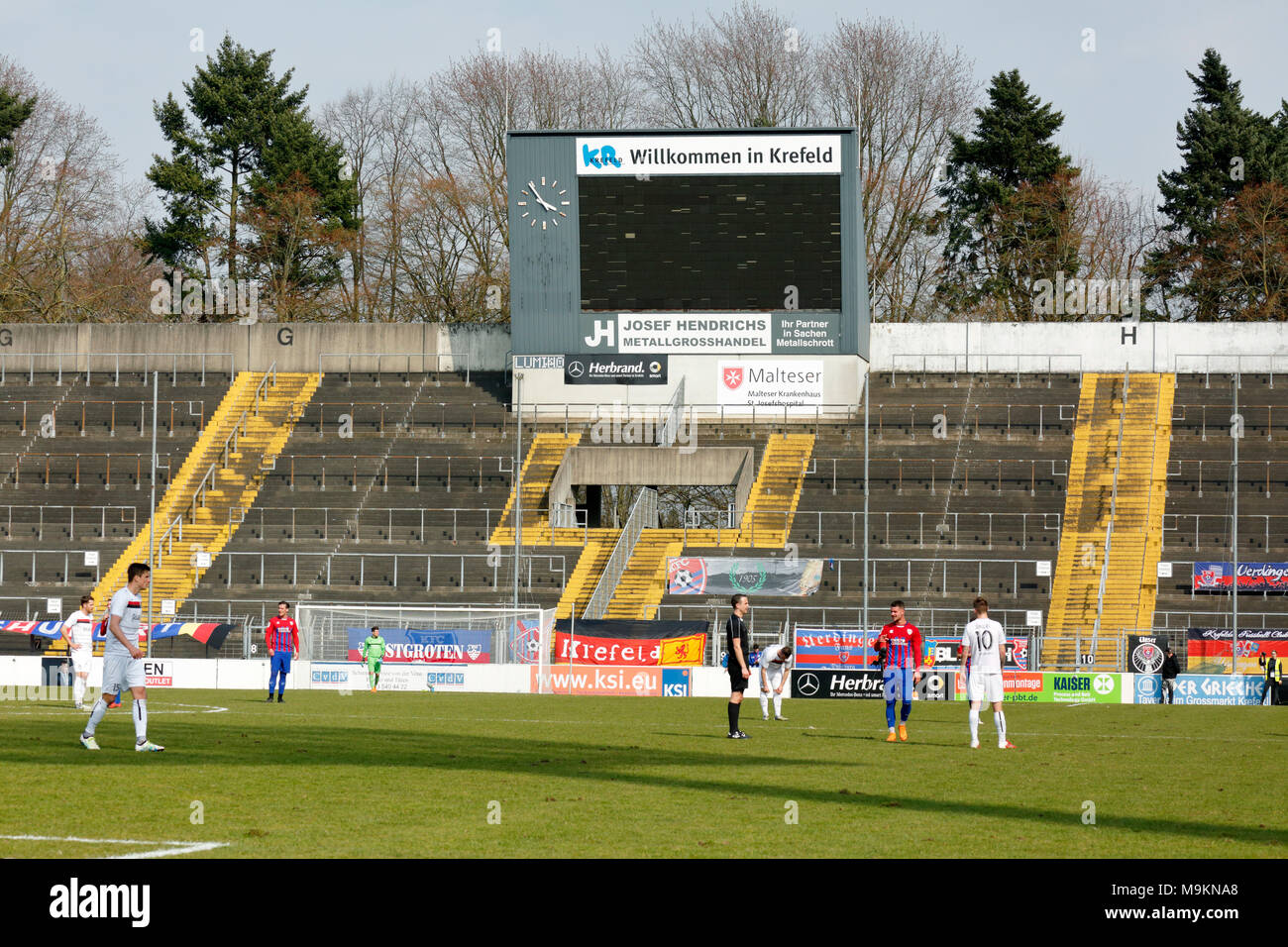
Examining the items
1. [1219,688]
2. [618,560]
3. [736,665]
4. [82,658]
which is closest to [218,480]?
[618,560]

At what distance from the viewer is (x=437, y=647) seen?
45.9 meters

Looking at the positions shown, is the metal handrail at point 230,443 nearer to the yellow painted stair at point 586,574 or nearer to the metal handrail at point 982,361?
the yellow painted stair at point 586,574

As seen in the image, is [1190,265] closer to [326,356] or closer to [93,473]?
[326,356]

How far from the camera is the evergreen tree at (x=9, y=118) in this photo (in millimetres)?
79312

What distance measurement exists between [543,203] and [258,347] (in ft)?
54.0

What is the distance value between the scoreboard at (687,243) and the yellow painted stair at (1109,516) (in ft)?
33.6

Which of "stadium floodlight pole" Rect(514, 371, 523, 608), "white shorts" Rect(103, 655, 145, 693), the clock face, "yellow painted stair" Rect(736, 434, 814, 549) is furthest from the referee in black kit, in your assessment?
the clock face

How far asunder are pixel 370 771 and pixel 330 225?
228 ft

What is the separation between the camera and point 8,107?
79.8m

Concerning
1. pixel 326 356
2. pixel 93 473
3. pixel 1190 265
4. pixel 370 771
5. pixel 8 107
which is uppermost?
pixel 8 107

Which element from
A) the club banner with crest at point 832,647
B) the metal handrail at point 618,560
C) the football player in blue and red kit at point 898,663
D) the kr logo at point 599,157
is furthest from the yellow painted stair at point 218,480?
the football player in blue and red kit at point 898,663

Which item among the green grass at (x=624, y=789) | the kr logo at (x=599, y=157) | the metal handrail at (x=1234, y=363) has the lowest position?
the green grass at (x=624, y=789)

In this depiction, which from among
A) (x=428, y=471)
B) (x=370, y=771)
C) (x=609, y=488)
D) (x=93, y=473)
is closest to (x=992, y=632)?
(x=370, y=771)

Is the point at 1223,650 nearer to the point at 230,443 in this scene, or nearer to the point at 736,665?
the point at 736,665
